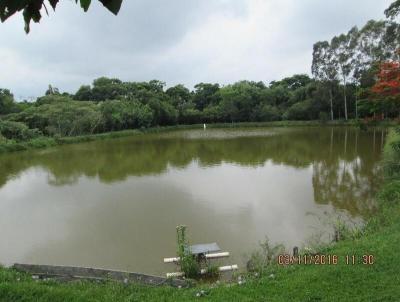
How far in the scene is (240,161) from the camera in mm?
13977

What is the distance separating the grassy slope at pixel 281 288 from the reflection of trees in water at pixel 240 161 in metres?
3.78

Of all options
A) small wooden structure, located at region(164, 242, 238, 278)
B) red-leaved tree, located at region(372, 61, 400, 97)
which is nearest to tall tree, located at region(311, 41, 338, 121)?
red-leaved tree, located at region(372, 61, 400, 97)

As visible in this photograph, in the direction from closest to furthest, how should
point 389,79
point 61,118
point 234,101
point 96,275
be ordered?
point 96,275 < point 389,79 < point 61,118 < point 234,101

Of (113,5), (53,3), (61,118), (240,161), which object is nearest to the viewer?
(113,5)

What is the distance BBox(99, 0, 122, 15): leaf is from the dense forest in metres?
10.2

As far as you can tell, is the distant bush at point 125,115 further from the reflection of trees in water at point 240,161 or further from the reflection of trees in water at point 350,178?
the reflection of trees in water at point 350,178

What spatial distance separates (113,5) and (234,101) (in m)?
36.2

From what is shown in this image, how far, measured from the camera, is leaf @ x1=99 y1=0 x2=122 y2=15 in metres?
0.92

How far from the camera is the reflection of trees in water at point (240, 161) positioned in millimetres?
9062

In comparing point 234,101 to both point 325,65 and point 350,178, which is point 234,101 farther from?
point 350,178

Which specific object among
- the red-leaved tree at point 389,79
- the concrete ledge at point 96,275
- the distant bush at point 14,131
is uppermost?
the red-leaved tree at point 389,79

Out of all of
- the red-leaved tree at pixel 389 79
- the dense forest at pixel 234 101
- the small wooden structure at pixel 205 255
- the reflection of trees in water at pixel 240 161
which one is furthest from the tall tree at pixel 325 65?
the small wooden structure at pixel 205 255

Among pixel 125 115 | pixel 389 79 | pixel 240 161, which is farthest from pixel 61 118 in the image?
pixel 389 79

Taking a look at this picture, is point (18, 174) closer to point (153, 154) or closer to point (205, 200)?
point (153, 154)
